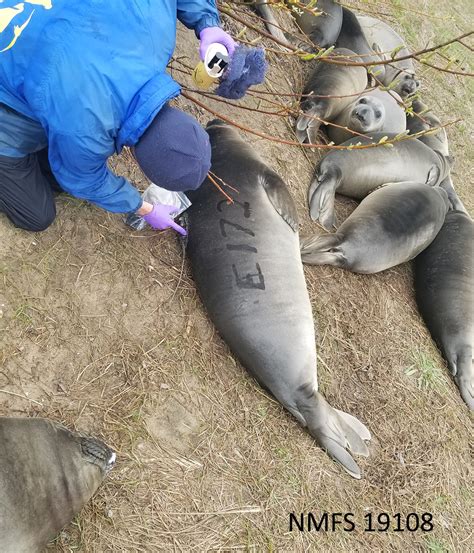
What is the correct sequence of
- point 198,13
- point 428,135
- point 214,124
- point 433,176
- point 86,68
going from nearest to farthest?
point 86,68 < point 198,13 < point 214,124 < point 433,176 < point 428,135

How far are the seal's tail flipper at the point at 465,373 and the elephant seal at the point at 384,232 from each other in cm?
87

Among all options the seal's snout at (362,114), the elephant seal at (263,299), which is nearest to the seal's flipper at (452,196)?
the seal's snout at (362,114)

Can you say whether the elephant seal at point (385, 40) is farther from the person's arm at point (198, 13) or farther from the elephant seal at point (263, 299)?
the person's arm at point (198, 13)

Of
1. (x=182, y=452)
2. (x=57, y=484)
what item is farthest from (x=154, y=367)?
(x=57, y=484)

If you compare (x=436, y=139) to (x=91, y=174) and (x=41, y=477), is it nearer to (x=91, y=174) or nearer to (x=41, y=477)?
(x=91, y=174)

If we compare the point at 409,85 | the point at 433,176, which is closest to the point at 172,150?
the point at 433,176

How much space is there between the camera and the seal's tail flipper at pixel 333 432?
10.7ft

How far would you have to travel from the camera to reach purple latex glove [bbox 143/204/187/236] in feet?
10.6

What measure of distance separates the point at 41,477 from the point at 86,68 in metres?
1.62

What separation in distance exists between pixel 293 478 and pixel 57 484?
53.8 inches

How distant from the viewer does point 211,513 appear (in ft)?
9.20

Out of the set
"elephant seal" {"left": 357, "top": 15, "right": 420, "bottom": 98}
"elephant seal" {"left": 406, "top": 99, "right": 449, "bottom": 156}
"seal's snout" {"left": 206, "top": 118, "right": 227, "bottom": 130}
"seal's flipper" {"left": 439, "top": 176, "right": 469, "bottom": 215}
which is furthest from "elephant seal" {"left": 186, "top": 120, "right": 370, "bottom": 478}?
"elephant seal" {"left": 357, "top": 15, "right": 420, "bottom": 98}

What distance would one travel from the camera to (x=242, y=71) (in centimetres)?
270

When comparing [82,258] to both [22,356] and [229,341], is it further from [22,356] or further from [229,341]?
[229,341]
